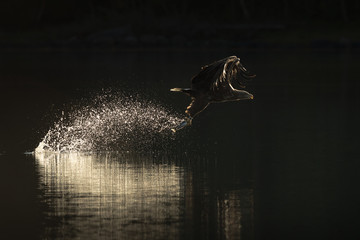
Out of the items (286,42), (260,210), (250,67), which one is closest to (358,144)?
(260,210)

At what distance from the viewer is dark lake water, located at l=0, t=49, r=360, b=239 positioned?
14.6m

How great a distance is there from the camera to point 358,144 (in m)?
22.5

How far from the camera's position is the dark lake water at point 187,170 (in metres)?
14.6

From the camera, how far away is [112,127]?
25.4 meters

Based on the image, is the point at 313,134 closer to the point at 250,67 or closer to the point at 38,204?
the point at 38,204

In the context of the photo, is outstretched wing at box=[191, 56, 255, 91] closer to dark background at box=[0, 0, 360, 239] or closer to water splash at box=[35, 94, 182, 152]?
dark background at box=[0, 0, 360, 239]

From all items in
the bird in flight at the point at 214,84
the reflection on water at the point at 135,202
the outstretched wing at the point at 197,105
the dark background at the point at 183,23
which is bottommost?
the reflection on water at the point at 135,202

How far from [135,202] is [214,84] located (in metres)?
3.96

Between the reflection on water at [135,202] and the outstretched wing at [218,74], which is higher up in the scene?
the outstretched wing at [218,74]

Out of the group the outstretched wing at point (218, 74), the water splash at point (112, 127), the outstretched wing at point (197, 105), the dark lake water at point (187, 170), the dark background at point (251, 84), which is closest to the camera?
the dark lake water at point (187, 170)

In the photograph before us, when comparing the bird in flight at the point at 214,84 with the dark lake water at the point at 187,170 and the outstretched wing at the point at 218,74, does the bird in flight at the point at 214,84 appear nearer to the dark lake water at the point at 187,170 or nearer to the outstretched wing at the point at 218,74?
the outstretched wing at the point at 218,74

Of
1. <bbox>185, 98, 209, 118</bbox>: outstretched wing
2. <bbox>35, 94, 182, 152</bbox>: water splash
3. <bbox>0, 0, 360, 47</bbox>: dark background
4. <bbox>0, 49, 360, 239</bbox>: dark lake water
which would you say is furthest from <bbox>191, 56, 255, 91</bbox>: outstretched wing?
<bbox>0, 0, 360, 47</bbox>: dark background

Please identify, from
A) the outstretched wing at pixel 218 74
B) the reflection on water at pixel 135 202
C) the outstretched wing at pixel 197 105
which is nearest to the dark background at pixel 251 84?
the reflection on water at pixel 135 202

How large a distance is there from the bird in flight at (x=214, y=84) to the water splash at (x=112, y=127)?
2.92 meters
